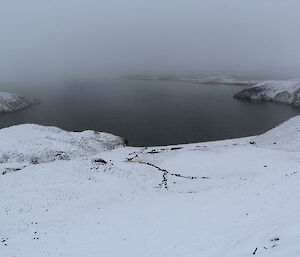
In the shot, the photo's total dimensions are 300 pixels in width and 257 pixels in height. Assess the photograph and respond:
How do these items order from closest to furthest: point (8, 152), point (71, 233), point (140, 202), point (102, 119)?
1. point (71, 233)
2. point (140, 202)
3. point (8, 152)
4. point (102, 119)

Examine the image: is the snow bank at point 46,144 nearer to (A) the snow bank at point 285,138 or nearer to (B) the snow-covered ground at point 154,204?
(B) the snow-covered ground at point 154,204

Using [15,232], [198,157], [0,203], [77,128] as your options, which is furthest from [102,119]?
[15,232]

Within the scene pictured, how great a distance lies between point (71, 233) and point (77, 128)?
7178 centimetres

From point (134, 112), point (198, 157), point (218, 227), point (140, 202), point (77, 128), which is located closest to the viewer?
point (218, 227)

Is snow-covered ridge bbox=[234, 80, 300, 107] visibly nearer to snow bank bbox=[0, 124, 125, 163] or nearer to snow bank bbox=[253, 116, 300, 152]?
snow bank bbox=[253, 116, 300, 152]

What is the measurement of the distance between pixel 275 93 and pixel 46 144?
126988mm

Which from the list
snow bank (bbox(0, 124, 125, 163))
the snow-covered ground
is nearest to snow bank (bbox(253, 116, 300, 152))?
the snow-covered ground

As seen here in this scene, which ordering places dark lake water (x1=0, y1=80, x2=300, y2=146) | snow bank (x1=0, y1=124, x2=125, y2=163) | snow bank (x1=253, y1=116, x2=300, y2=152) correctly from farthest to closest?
dark lake water (x1=0, y1=80, x2=300, y2=146), snow bank (x1=253, y1=116, x2=300, y2=152), snow bank (x1=0, y1=124, x2=125, y2=163)

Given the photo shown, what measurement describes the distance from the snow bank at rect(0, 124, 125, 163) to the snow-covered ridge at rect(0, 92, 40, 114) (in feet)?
245

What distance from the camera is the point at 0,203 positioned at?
3378 centimetres

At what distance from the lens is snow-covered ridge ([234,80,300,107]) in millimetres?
154512

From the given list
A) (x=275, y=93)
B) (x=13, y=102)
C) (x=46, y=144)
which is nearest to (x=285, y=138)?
(x=46, y=144)

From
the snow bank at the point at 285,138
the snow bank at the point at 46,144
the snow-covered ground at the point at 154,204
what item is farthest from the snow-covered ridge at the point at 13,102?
the snow bank at the point at 285,138

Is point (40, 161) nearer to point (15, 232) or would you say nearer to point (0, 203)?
point (0, 203)
